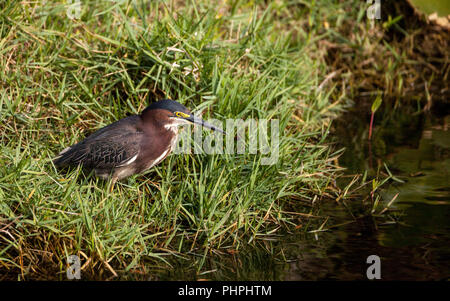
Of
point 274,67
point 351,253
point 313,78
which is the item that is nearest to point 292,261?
point 351,253

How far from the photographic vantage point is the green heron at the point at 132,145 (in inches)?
202

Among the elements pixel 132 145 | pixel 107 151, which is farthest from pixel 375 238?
pixel 107 151

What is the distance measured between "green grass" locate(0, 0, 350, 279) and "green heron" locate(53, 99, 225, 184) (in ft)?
0.46

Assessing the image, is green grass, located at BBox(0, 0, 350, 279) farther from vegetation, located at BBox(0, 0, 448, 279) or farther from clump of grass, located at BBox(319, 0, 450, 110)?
clump of grass, located at BBox(319, 0, 450, 110)

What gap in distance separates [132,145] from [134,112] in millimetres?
786

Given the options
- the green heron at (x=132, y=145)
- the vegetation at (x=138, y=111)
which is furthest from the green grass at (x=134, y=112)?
the green heron at (x=132, y=145)

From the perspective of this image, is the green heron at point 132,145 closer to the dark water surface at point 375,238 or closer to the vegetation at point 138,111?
the vegetation at point 138,111

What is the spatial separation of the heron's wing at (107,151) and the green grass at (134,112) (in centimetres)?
15

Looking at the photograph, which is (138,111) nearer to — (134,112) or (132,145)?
(134,112)

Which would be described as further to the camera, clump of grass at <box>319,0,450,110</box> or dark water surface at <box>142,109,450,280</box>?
clump of grass at <box>319,0,450,110</box>

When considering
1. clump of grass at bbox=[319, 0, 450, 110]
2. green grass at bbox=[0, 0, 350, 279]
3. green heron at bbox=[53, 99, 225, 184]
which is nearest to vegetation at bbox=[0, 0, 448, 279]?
green grass at bbox=[0, 0, 350, 279]

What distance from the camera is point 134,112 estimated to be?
585cm

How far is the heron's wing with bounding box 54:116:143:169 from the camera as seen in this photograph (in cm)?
511

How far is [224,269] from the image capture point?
449 centimetres
